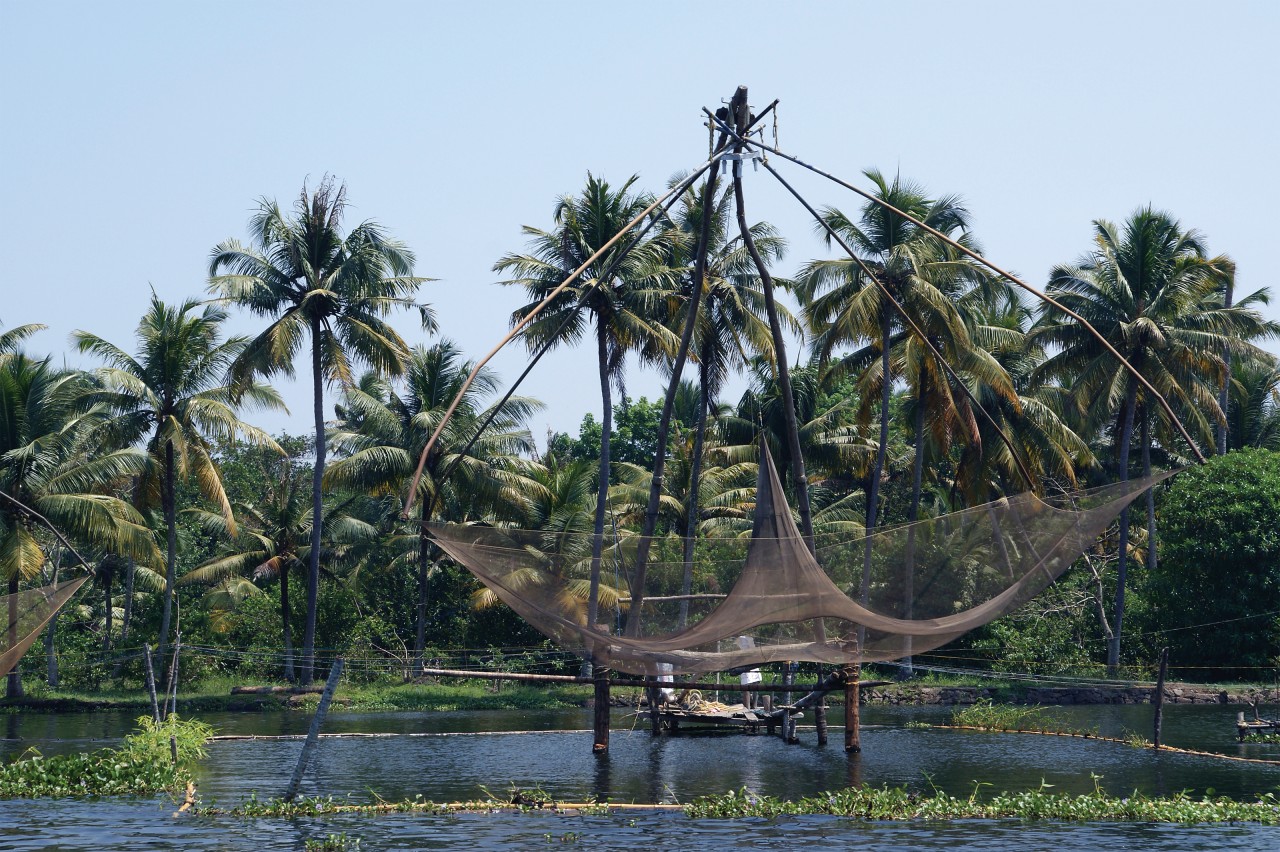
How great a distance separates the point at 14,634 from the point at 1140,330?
27.4 meters

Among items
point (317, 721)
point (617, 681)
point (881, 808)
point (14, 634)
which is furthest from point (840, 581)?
point (14, 634)

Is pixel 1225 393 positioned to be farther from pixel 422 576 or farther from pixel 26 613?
pixel 26 613

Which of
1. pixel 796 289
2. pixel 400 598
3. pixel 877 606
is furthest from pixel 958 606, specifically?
pixel 400 598


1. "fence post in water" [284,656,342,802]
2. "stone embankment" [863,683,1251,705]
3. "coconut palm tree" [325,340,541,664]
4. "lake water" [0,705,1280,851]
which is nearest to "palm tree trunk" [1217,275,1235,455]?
"stone embankment" [863,683,1251,705]

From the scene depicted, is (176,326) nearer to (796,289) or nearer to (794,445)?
(796,289)

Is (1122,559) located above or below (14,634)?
above

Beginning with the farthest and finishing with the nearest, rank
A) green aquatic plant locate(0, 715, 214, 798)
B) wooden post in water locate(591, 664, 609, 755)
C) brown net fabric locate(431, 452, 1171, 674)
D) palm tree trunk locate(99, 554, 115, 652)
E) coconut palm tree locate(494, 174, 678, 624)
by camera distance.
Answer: palm tree trunk locate(99, 554, 115, 652) < coconut palm tree locate(494, 174, 678, 624) < wooden post in water locate(591, 664, 609, 755) < green aquatic plant locate(0, 715, 214, 798) < brown net fabric locate(431, 452, 1171, 674)

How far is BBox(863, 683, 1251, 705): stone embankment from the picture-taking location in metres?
33.8

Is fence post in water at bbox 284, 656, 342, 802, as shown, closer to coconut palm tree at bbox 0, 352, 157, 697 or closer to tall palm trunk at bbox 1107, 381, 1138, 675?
coconut palm tree at bbox 0, 352, 157, 697

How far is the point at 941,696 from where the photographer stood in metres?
37.1

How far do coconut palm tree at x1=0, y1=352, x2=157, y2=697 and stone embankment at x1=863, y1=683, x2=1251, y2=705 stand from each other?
19234mm

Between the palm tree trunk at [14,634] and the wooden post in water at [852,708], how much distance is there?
11.8 metres

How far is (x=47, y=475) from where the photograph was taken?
32.6 meters

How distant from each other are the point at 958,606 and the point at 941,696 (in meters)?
21.4
